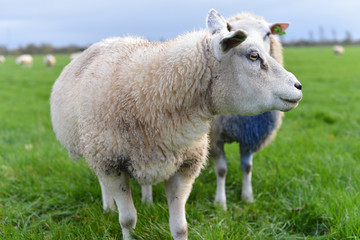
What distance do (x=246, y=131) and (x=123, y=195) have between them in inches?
63.9

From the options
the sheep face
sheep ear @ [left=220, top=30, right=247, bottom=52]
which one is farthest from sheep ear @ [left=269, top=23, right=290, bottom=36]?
sheep ear @ [left=220, top=30, right=247, bottom=52]

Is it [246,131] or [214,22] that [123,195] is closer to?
[214,22]

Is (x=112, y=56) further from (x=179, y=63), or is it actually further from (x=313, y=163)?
(x=313, y=163)

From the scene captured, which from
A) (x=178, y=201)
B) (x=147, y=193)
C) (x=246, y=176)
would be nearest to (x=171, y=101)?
(x=178, y=201)

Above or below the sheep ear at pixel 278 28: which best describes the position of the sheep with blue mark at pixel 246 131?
below

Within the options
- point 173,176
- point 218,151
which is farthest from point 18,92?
point 173,176

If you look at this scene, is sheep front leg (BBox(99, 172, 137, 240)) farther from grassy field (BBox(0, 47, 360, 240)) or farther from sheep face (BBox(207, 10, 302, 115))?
sheep face (BBox(207, 10, 302, 115))

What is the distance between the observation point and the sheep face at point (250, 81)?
2010mm

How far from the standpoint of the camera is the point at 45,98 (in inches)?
414

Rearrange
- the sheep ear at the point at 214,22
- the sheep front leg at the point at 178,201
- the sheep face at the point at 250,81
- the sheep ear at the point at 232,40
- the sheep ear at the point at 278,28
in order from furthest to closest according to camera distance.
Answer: the sheep ear at the point at 278,28, the sheep front leg at the point at 178,201, the sheep ear at the point at 214,22, the sheep face at the point at 250,81, the sheep ear at the point at 232,40

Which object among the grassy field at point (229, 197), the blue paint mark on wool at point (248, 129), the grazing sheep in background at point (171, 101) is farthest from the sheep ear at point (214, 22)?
the grassy field at point (229, 197)

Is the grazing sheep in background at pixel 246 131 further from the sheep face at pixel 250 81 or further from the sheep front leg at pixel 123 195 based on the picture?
the sheep face at pixel 250 81

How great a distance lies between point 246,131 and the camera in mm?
3525

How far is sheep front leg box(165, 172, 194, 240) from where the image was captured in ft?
7.99
